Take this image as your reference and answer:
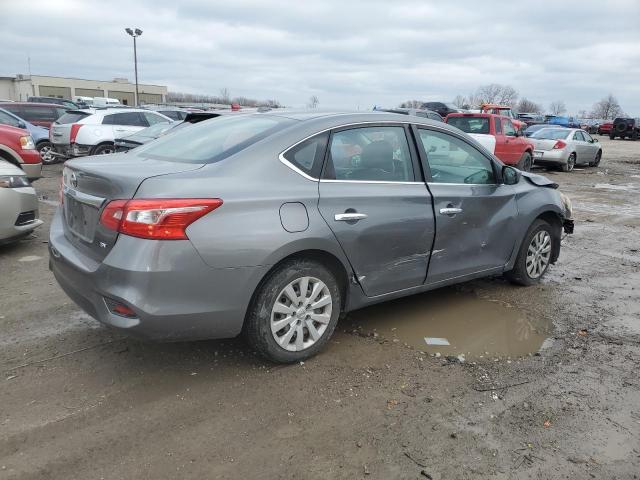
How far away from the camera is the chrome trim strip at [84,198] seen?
3168 mm

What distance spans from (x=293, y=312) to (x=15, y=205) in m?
4.00

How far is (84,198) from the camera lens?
332 centimetres

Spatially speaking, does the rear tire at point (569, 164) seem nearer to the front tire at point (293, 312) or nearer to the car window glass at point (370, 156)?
the car window glass at point (370, 156)

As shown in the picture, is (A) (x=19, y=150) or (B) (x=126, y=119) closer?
(A) (x=19, y=150)

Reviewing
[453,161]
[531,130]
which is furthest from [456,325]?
[531,130]

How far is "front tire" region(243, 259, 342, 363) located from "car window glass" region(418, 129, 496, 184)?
1343 millimetres

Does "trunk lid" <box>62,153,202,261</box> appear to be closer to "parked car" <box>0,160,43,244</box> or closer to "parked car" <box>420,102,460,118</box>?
"parked car" <box>0,160,43,244</box>

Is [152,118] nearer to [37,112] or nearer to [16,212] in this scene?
[37,112]

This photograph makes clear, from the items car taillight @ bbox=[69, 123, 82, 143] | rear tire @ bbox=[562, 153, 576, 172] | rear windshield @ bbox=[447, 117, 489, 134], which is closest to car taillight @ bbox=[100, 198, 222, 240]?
car taillight @ bbox=[69, 123, 82, 143]

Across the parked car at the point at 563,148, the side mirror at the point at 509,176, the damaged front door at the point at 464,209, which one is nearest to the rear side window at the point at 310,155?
the damaged front door at the point at 464,209

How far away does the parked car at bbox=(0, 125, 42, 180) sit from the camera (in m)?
8.32

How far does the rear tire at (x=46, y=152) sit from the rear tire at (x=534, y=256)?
1362 cm

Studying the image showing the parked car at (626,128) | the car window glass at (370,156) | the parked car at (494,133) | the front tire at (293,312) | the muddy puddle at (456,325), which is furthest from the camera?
the parked car at (626,128)

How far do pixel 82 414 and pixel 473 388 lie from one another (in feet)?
7.66
